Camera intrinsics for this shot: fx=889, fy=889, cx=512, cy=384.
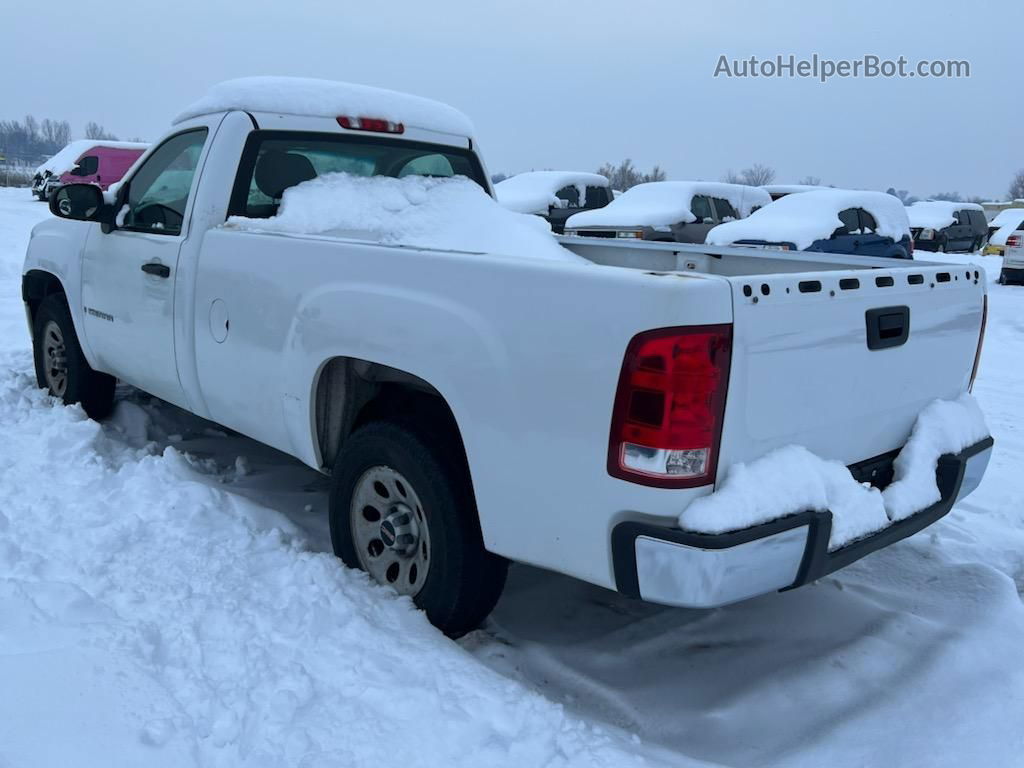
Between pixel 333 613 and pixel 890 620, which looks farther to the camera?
pixel 890 620

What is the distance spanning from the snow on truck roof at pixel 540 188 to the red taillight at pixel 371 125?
11.4 metres

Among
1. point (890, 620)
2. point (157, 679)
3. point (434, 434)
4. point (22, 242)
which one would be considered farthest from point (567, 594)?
point (22, 242)

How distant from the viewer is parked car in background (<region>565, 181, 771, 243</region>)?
44.5 feet

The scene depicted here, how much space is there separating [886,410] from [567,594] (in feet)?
4.59

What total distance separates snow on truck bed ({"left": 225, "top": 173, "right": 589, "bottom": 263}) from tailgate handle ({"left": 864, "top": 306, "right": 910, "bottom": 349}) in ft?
4.92

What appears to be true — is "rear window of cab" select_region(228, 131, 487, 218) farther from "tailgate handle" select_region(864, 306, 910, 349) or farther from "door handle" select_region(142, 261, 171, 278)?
"tailgate handle" select_region(864, 306, 910, 349)

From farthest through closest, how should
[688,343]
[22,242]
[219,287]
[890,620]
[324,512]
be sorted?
[22,242] → [324,512] → [219,287] → [890,620] → [688,343]

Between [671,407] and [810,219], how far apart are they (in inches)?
426

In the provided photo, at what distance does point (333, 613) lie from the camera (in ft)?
9.65

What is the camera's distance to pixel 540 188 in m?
16.6

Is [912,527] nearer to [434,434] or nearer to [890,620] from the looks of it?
[890,620]

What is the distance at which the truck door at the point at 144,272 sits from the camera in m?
4.10

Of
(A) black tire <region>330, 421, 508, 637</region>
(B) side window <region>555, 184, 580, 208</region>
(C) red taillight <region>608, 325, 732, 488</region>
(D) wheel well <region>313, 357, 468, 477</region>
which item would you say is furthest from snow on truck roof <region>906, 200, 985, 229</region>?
(C) red taillight <region>608, 325, 732, 488</region>

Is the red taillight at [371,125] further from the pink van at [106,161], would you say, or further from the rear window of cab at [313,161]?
the pink van at [106,161]
